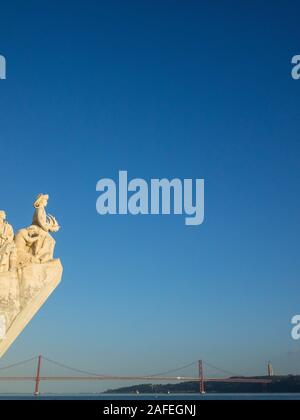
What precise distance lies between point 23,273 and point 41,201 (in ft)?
6.78

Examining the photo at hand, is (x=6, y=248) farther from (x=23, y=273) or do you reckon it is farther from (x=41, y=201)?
(x=41, y=201)

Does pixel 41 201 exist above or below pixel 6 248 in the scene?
above

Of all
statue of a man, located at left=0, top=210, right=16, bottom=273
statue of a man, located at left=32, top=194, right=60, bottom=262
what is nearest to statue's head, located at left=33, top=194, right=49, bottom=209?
statue of a man, located at left=32, top=194, right=60, bottom=262

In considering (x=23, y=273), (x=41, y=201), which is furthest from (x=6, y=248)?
(x=41, y=201)

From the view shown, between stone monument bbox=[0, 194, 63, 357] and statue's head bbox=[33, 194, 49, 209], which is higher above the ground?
statue's head bbox=[33, 194, 49, 209]

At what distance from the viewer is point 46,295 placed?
1144cm

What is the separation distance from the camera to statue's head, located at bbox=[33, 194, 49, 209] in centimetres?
1224

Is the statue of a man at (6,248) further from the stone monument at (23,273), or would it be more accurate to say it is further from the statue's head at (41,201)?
the statue's head at (41,201)

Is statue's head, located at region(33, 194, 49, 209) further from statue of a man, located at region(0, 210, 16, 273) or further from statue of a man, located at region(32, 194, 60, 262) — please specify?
statue of a man, located at region(0, 210, 16, 273)

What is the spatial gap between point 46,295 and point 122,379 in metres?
42.9

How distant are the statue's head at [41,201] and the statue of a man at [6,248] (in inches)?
40.0

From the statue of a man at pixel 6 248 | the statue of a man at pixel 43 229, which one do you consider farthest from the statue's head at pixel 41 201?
the statue of a man at pixel 6 248

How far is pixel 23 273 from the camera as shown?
11.0 meters
